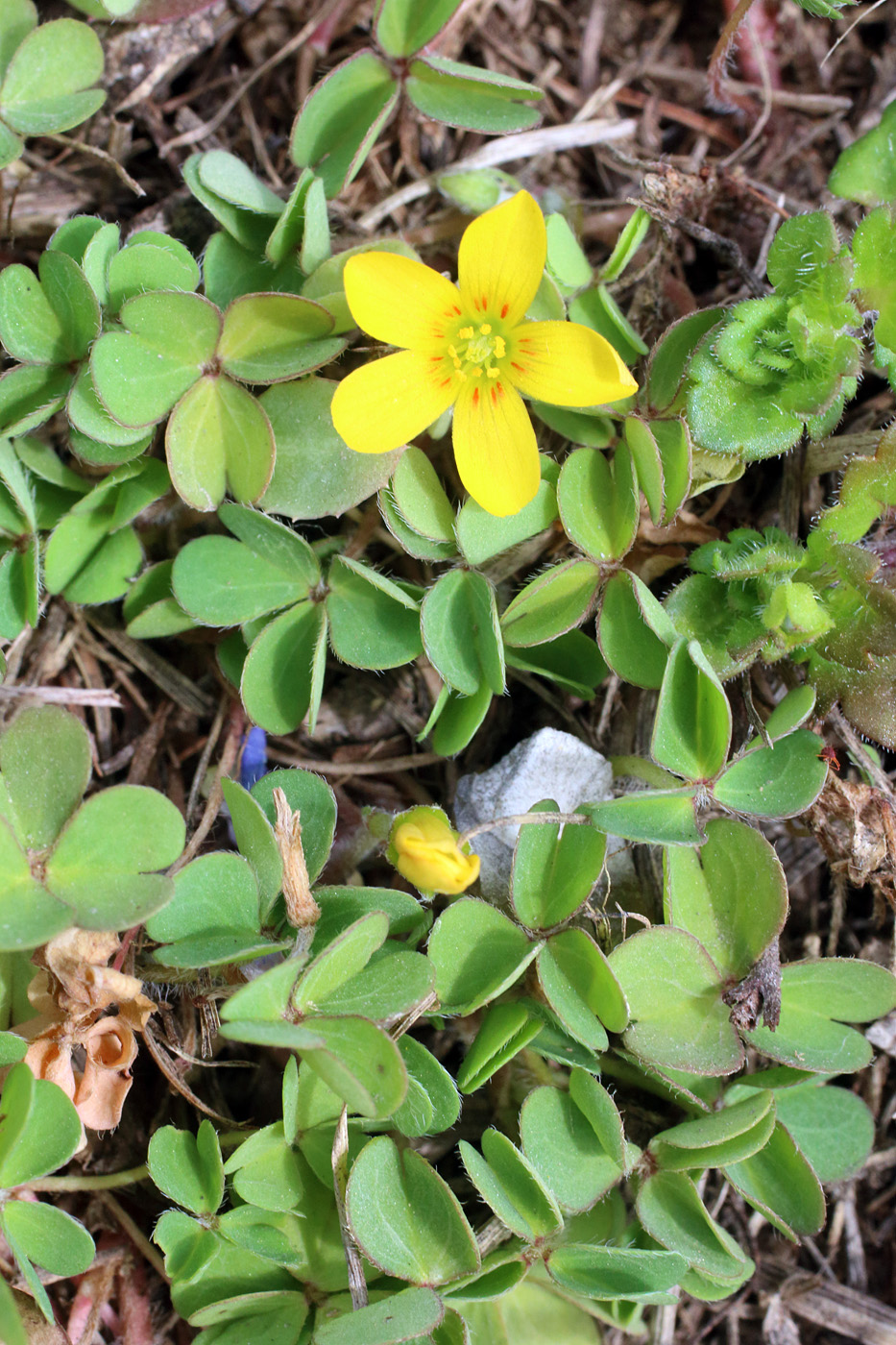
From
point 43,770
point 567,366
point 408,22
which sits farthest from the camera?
point 408,22

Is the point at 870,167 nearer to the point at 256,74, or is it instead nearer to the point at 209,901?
the point at 256,74

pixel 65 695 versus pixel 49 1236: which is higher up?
pixel 65 695

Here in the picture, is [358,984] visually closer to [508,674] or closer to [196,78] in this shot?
[508,674]

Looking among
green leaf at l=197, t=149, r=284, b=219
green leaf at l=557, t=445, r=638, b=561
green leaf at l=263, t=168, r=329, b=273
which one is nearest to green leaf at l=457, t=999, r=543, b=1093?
green leaf at l=557, t=445, r=638, b=561

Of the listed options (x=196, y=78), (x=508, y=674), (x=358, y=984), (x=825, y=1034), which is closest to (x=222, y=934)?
(x=358, y=984)

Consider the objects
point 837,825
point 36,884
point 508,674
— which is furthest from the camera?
point 508,674

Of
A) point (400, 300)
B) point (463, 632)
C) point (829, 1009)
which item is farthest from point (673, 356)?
point (829, 1009)

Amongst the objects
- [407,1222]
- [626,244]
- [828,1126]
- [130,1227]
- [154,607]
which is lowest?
[130,1227]
